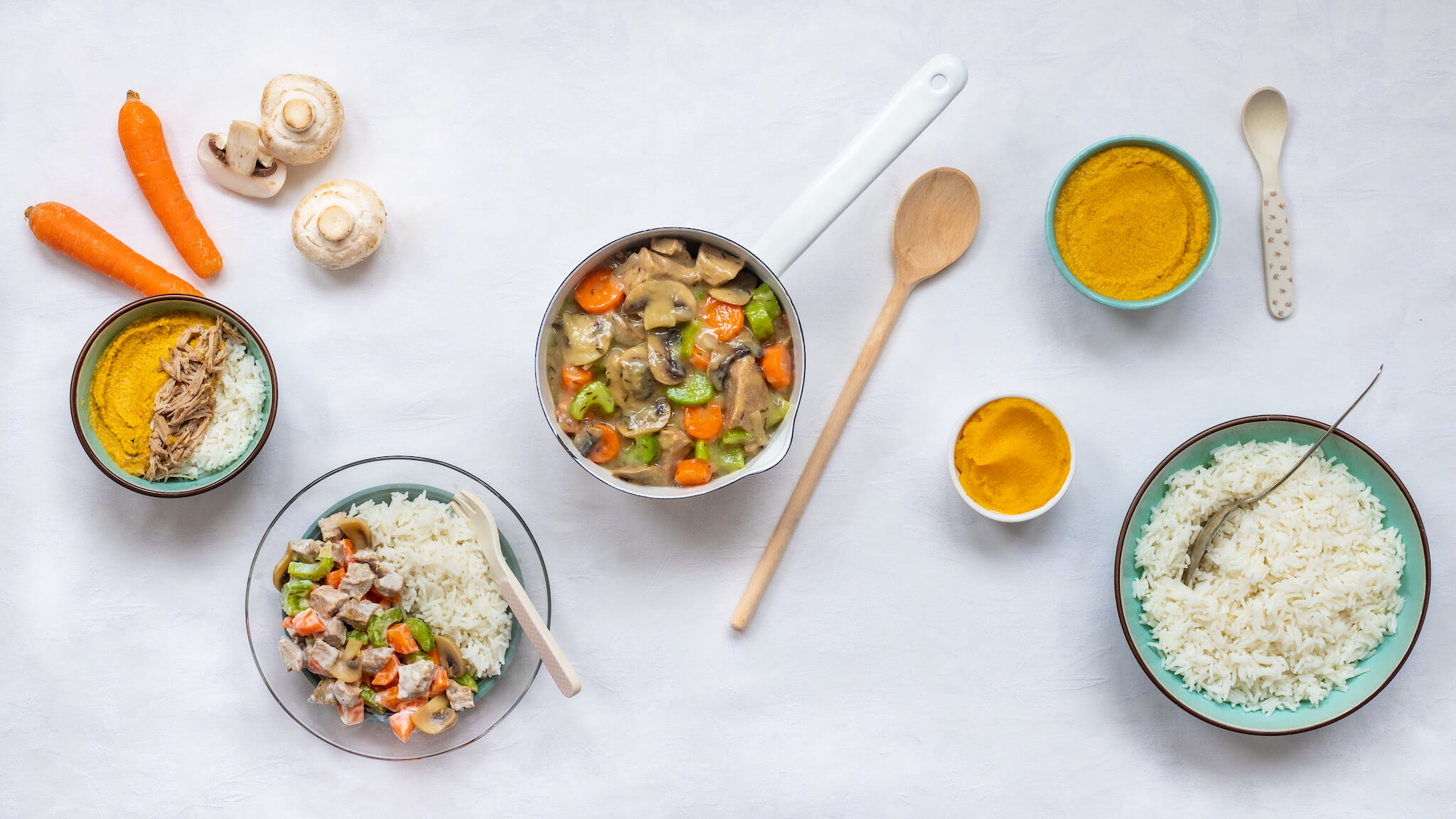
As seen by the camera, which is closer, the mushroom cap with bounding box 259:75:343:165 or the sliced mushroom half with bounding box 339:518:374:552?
the sliced mushroom half with bounding box 339:518:374:552

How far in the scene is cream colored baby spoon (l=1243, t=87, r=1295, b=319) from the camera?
269cm

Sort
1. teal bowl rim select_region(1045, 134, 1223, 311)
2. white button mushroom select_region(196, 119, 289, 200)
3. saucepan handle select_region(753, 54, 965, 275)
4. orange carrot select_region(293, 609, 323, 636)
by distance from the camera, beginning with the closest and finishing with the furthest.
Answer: saucepan handle select_region(753, 54, 965, 275) → orange carrot select_region(293, 609, 323, 636) → teal bowl rim select_region(1045, 134, 1223, 311) → white button mushroom select_region(196, 119, 289, 200)

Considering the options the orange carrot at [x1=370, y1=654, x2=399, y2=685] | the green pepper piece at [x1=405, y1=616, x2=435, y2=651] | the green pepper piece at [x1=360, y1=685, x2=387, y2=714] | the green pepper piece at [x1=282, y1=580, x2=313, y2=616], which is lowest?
the green pepper piece at [x1=360, y1=685, x2=387, y2=714]

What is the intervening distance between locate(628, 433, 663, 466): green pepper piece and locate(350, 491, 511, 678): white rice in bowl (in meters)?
0.59

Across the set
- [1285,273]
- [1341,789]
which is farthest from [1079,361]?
[1341,789]

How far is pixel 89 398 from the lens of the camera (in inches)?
100

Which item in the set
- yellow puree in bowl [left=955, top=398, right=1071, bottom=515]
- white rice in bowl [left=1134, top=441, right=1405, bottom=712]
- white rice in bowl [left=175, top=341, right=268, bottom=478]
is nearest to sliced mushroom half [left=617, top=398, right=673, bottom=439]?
yellow puree in bowl [left=955, top=398, right=1071, bottom=515]

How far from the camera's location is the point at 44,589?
2779mm

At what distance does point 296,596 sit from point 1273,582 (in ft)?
9.56

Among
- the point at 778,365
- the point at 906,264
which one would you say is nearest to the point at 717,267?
the point at 778,365

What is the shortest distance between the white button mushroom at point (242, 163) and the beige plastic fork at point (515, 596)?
1.22 m

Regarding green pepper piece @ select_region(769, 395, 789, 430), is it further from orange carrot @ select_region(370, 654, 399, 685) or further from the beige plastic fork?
orange carrot @ select_region(370, 654, 399, 685)

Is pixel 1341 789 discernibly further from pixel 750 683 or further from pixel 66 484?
pixel 66 484

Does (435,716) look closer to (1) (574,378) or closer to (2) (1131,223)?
(1) (574,378)
